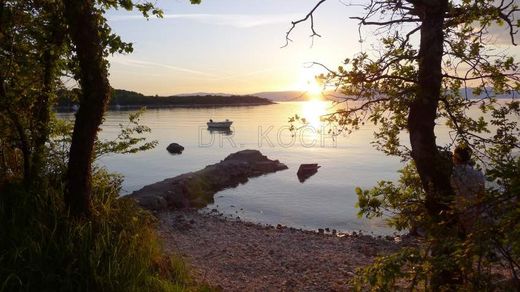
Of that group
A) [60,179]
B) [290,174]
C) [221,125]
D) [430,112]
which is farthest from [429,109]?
[221,125]

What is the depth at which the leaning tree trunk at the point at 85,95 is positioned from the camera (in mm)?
6027

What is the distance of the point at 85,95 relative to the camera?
6289 millimetres

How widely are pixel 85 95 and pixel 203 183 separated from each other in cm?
2097

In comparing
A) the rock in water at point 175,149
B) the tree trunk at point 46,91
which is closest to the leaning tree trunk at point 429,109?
the tree trunk at point 46,91

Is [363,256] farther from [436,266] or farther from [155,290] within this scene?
[436,266]

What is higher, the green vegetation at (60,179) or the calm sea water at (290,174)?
the green vegetation at (60,179)

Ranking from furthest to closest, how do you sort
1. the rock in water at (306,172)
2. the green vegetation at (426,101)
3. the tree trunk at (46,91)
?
1. the rock in water at (306,172)
2. the tree trunk at (46,91)
3. the green vegetation at (426,101)

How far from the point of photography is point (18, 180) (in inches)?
285

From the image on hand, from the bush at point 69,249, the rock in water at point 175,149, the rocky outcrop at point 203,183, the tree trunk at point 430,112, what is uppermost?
the tree trunk at point 430,112

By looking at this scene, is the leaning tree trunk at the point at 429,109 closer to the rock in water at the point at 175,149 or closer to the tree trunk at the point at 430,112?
the tree trunk at the point at 430,112

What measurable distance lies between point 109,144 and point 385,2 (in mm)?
5522

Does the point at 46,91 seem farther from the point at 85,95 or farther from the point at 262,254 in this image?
the point at 262,254

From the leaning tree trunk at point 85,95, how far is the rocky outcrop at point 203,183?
8613mm

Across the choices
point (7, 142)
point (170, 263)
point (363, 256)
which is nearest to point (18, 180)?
point (7, 142)
